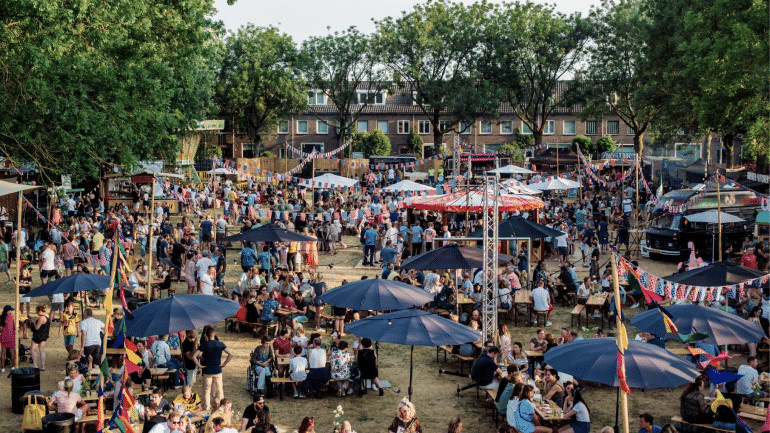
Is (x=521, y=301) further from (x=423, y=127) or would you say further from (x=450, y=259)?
(x=423, y=127)

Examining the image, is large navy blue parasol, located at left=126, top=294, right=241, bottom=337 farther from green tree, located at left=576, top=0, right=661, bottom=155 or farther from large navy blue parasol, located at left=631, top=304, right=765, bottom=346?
green tree, located at left=576, top=0, right=661, bottom=155

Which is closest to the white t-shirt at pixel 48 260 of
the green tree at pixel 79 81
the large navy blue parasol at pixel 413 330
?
the green tree at pixel 79 81

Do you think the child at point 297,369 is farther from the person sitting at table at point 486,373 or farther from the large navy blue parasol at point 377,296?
the person sitting at table at point 486,373

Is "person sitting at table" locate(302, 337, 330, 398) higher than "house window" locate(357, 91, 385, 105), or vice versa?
"house window" locate(357, 91, 385, 105)

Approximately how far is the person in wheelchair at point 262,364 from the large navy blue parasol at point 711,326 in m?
6.33

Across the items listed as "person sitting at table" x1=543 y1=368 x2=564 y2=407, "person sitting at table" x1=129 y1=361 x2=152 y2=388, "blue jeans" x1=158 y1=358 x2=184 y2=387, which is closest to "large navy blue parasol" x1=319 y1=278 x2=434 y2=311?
"blue jeans" x1=158 y1=358 x2=184 y2=387

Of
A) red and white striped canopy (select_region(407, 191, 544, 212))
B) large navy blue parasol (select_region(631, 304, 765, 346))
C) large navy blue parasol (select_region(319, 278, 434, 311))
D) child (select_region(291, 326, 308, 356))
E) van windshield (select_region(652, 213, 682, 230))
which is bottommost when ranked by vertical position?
child (select_region(291, 326, 308, 356))

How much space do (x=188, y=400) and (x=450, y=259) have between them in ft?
24.8

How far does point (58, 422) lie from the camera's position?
11523 mm

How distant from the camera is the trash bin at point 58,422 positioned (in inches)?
454

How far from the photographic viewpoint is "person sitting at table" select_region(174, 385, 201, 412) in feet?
38.9

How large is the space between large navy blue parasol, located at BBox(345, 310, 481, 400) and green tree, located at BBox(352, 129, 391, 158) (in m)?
51.7

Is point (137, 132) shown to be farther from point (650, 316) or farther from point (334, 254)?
point (650, 316)

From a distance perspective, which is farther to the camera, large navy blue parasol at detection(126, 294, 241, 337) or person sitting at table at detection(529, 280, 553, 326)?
person sitting at table at detection(529, 280, 553, 326)
